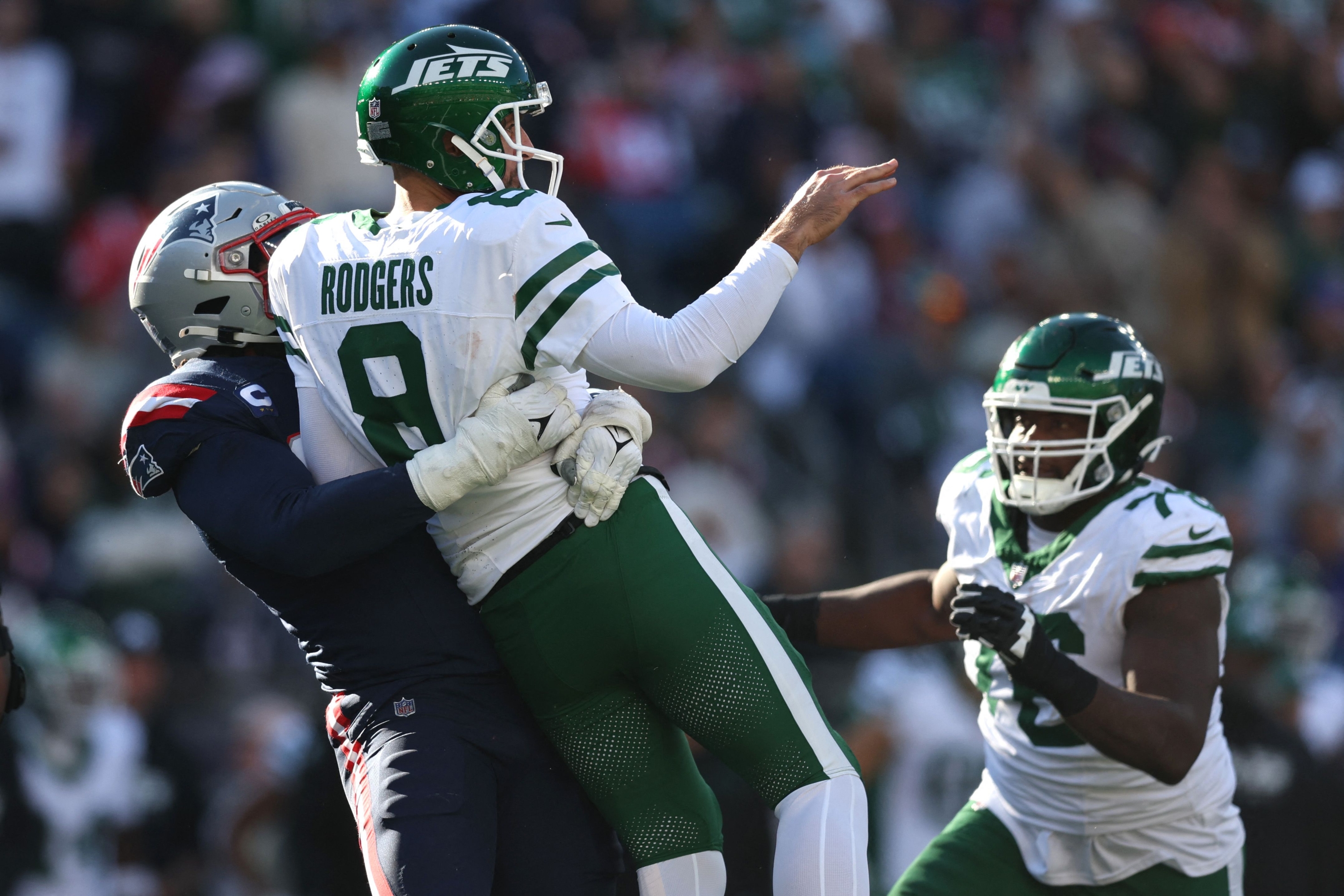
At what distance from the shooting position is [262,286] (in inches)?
139

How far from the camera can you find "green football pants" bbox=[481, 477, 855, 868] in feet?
10.2

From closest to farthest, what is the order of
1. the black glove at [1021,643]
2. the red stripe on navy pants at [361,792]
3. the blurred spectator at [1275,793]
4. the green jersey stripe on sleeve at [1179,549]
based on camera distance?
the red stripe on navy pants at [361,792] < the black glove at [1021,643] < the green jersey stripe on sleeve at [1179,549] < the blurred spectator at [1275,793]

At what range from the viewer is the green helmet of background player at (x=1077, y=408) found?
381 centimetres

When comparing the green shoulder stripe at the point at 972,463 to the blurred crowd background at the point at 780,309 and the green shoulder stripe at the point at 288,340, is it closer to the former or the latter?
the green shoulder stripe at the point at 288,340

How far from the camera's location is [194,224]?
3537mm

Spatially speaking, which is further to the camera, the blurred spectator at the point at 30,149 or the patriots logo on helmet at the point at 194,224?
the blurred spectator at the point at 30,149

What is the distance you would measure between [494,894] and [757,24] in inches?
286

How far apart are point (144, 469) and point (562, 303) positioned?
2.96 ft

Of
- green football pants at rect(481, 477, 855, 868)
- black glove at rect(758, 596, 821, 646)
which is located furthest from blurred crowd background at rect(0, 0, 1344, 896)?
green football pants at rect(481, 477, 855, 868)

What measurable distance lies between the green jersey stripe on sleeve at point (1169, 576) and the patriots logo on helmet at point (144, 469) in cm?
206

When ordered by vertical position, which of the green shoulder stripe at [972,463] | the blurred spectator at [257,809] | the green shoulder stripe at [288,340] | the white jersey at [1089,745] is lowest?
the blurred spectator at [257,809]

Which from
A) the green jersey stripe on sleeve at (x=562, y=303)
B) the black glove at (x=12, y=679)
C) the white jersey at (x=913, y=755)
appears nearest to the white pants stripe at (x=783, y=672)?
the green jersey stripe on sleeve at (x=562, y=303)

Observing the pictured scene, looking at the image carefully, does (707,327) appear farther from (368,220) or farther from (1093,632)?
(1093,632)

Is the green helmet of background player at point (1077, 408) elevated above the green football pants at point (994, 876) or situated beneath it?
elevated above
